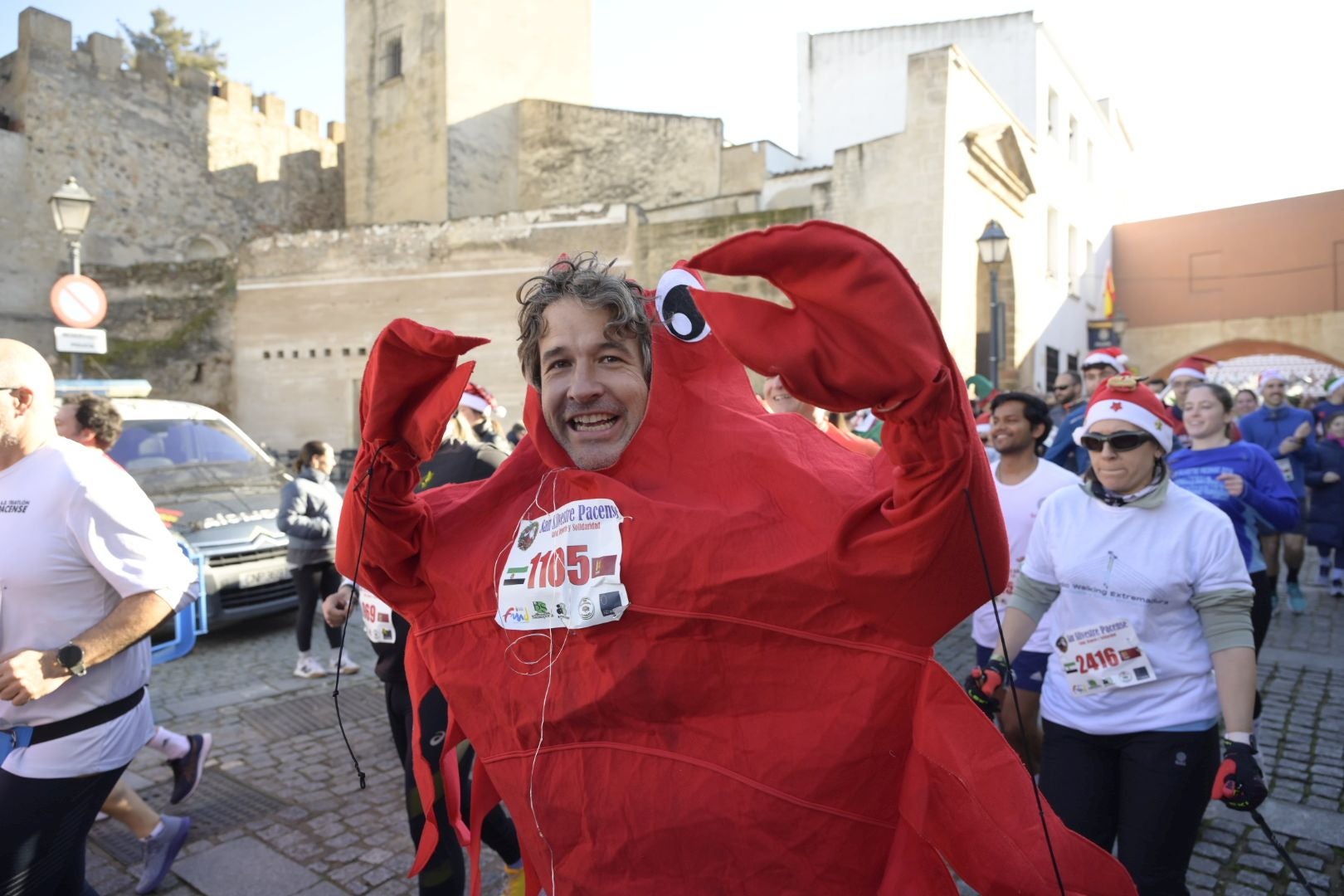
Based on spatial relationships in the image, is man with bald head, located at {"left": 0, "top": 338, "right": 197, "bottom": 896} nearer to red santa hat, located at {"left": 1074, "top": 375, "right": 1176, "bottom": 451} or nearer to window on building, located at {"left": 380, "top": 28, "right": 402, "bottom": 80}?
red santa hat, located at {"left": 1074, "top": 375, "right": 1176, "bottom": 451}

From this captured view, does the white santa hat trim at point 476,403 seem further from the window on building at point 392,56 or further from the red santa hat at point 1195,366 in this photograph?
the window on building at point 392,56

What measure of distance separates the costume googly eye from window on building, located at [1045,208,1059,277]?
25304 mm

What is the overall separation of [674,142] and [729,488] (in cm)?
2456

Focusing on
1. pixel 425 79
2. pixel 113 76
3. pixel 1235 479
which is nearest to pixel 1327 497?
pixel 1235 479

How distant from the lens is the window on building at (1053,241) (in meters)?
24.8

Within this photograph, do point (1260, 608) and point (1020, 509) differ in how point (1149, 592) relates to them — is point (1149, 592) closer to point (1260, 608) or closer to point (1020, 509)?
point (1020, 509)

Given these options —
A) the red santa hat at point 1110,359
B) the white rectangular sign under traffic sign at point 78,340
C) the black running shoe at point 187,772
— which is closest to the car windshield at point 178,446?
the white rectangular sign under traffic sign at point 78,340

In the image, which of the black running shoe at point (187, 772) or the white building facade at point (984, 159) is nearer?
the black running shoe at point (187, 772)

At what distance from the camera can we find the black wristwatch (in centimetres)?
267

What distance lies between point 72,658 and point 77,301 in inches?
385

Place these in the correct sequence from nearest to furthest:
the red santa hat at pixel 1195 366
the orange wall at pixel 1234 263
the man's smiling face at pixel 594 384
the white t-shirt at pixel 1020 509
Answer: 1. the man's smiling face at pixel 594 384
2. the white t-shirt at pixel 1020 509
3. the red santa hat at pixel 1195 366
4. the orange wall at pixel 1234 263

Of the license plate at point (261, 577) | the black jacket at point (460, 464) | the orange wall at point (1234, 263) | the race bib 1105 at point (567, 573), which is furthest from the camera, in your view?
the orange wall at point (1234, 263)

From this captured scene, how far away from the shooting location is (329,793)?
4781 millimetres

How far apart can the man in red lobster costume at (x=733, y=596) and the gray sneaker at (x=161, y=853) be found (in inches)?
98.8
